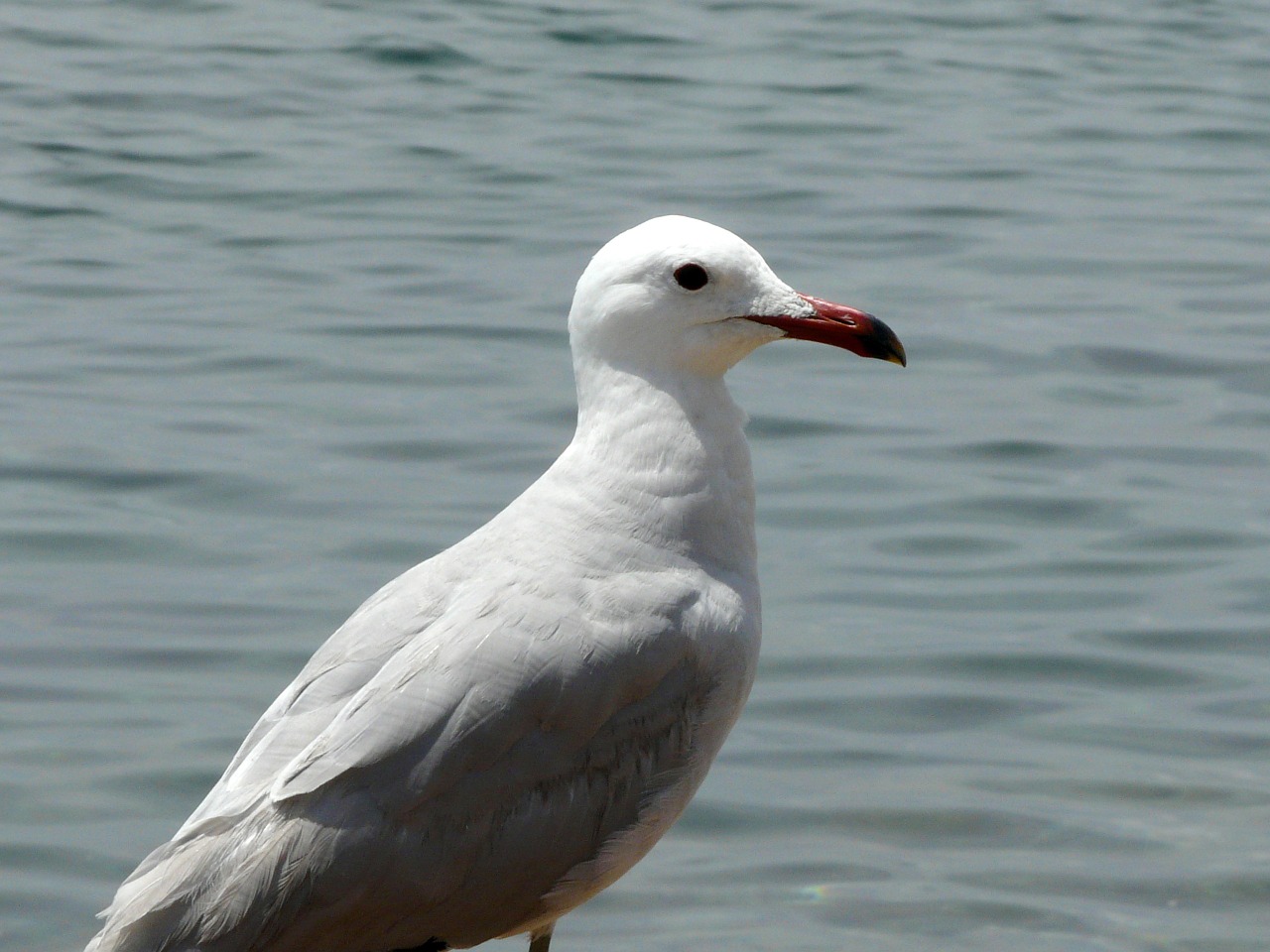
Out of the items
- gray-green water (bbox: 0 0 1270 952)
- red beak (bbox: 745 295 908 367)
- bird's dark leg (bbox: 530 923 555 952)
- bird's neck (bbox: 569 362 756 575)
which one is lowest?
gray-green water (bbox: 0 0 1270 952)

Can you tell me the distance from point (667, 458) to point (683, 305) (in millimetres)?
295

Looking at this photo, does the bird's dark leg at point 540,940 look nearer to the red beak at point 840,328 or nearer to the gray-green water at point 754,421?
the gray-green water at point 754,421

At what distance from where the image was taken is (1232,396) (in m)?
8.87

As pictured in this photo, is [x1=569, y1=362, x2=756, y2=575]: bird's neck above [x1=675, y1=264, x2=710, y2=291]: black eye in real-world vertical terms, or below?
below

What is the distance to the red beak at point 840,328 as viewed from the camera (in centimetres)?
452

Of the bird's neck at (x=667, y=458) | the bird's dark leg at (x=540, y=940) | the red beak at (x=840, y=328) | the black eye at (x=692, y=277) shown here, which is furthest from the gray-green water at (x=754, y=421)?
the black eye at (x=692, y=277)

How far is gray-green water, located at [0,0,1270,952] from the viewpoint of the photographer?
579cm

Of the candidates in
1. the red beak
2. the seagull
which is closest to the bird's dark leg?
the seagull

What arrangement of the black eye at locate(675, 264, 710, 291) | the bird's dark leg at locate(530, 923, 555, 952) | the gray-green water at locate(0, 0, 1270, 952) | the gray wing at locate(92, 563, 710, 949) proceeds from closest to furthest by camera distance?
the gray wing at locate(92, 563, 710, 949) → the black eye at locate(675, 264, 710, 291) → the bird's dark leg at locate(530, 923, 555, 952) → the gray-green water at locate(0, 0, 1270, 952)

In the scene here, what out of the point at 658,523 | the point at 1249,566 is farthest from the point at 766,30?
the point at 658,523

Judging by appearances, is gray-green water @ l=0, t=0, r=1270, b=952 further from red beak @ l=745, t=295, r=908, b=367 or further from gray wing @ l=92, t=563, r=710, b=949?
red beak @ l=745, t=295, r=908, b=367

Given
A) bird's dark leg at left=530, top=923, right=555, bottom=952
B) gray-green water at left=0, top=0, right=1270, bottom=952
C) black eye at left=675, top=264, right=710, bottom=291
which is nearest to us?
black eye at left=675, top=264, right=710, bottom=291

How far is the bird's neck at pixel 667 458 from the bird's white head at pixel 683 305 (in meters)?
0.04

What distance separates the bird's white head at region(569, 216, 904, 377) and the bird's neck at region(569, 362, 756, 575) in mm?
40
